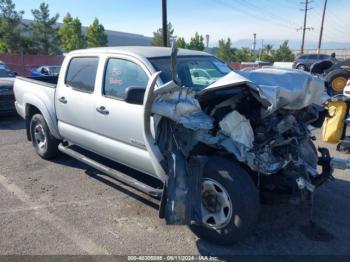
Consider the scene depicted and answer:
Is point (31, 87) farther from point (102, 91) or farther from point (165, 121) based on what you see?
point (165, 121)

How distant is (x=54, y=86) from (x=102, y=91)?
1398mm

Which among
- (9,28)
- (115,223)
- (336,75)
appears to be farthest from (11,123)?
(9,28)

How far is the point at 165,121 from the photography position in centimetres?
375

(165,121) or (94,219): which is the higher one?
(165,121)

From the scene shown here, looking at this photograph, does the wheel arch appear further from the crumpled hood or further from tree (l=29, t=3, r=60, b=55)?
tree (l=29, t=3, r=60, b=55)

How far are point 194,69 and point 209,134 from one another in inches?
47.9

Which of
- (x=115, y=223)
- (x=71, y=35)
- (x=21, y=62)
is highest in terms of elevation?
(x=71, y=35)

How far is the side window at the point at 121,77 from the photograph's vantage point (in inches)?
166

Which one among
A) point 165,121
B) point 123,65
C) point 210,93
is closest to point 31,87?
point 123,65

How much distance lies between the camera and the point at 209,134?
3.64 m

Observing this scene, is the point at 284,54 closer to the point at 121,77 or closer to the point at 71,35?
the point at 71,35

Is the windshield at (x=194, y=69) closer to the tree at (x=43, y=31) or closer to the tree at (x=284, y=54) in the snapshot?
the tree at (x=43, y=31)

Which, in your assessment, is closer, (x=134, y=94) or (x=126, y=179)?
(x=134, y=94)

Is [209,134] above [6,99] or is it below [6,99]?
above
